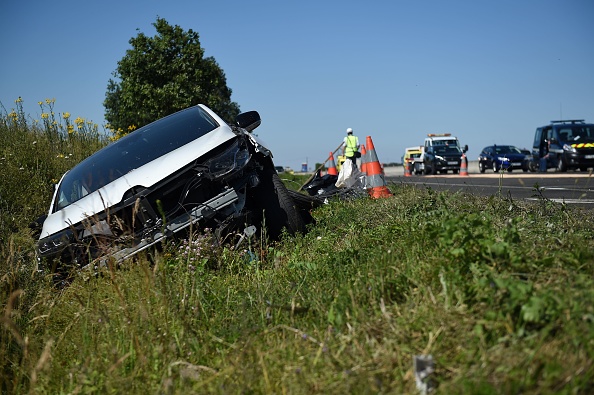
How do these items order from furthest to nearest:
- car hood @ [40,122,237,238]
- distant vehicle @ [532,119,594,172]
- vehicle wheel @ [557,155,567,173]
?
vehicle wheel @ [557,155,567,173]
distant vehicle @ [532,119,594,172]
car hood @ [40,122,237,238]

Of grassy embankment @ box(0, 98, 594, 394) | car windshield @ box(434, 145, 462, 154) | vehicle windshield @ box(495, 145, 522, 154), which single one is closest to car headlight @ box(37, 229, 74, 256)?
grassy embankment @ box(0, 98, 594, 394)

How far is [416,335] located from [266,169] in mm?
4364

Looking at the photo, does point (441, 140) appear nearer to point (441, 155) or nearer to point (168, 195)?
point (441, 155)

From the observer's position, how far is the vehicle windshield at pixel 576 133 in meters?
27.0

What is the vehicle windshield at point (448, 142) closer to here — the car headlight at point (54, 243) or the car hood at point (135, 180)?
the car hood at point (135, 180)

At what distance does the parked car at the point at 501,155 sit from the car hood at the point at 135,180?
30.0 metres

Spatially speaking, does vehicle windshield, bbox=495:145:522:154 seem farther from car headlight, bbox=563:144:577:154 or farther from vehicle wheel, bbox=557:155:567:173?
car headlight, bbox=563:144:577:154

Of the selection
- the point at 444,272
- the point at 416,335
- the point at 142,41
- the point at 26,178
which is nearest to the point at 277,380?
the point at 416,335

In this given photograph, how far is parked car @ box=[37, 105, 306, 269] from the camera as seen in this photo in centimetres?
551

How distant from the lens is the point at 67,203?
688 centimetres

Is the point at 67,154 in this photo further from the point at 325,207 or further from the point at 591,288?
the point at 591,288

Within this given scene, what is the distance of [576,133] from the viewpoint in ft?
89.9

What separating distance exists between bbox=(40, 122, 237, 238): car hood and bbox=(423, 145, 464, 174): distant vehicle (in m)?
32.4

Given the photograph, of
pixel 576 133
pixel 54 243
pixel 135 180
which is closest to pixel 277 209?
pixel 135 180
